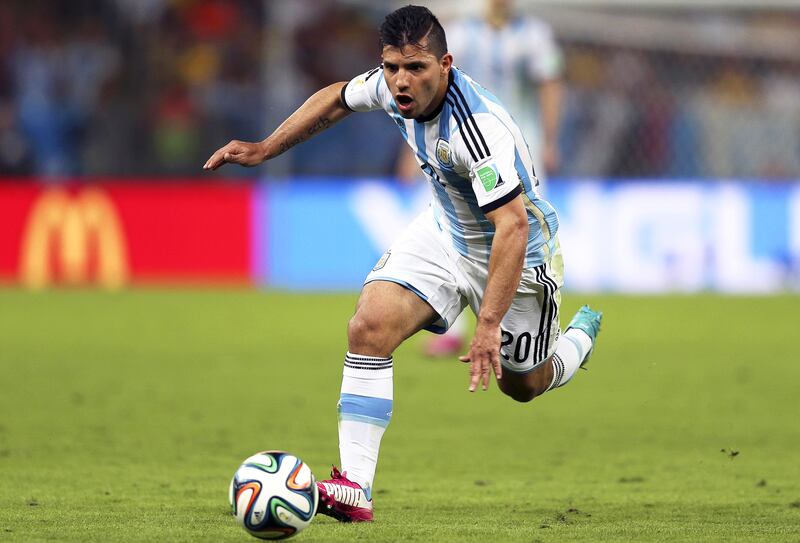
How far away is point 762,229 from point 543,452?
818 cm

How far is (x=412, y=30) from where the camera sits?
4.70m

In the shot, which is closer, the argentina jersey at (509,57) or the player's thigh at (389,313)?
the player's thigh at (389,313)

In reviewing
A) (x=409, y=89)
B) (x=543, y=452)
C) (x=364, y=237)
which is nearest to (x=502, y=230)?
(x=409, y=89)

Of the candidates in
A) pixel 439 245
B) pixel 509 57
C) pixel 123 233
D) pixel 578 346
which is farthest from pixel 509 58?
pixel 123 233

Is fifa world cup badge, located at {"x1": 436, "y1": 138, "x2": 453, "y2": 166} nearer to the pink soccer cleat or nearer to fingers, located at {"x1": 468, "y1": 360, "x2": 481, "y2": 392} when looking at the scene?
fingers, located at {"x1": 468, "y1": 360, "x2": 481, "y2": 392}

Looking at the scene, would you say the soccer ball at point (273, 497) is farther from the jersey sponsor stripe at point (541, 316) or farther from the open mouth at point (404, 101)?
the jersey sponsor stripe at point (541, 316)

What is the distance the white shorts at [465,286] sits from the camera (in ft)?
16.8

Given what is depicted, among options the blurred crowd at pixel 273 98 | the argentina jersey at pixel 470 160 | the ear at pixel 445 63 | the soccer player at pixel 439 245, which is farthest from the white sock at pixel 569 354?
the blurred crowd at pixel 273 98

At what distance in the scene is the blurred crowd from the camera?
14.7m

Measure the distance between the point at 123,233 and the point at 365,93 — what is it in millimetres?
9659

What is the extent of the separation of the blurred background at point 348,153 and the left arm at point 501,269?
8.05m

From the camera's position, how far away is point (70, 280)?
14570mm

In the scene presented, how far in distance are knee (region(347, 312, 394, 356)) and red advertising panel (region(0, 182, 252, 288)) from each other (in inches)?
377

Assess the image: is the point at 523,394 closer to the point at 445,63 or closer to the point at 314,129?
the point at 314,129
